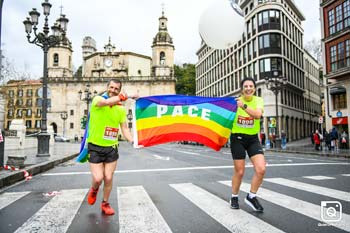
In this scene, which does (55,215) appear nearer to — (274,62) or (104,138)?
(104,138)

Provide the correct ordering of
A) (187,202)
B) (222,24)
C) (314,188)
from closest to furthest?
1. (187,202)
2. (222,24)
3. (314,188)

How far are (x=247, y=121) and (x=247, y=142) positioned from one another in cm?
32

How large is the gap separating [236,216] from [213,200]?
1.08 meters

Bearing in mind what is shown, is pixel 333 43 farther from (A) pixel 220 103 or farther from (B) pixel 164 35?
(B) pixel 164 35

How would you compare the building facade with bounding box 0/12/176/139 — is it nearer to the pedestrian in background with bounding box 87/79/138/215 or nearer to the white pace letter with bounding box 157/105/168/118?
the white pace letter with bounding box 157/105/168/118

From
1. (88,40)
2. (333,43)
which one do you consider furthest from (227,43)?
(88,40)

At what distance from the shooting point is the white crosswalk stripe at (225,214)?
144 inches

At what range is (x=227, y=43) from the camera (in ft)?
19.2

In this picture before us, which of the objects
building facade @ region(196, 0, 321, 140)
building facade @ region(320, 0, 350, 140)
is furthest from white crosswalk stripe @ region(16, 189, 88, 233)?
building facade @ region(196, 0, 321, 140)

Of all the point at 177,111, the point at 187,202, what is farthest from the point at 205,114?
the point at 187,202

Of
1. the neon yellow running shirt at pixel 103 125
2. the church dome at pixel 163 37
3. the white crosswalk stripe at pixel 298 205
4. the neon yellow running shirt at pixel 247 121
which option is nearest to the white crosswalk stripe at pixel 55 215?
the neon yellow running shirt at pixel 103 125

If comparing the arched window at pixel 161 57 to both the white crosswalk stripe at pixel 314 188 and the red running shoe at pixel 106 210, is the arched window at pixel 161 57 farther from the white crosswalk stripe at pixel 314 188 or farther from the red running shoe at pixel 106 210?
the red running shoe at pixel 106 210

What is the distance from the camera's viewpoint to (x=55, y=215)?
14.3 ft

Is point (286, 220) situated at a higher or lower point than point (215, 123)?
lower
